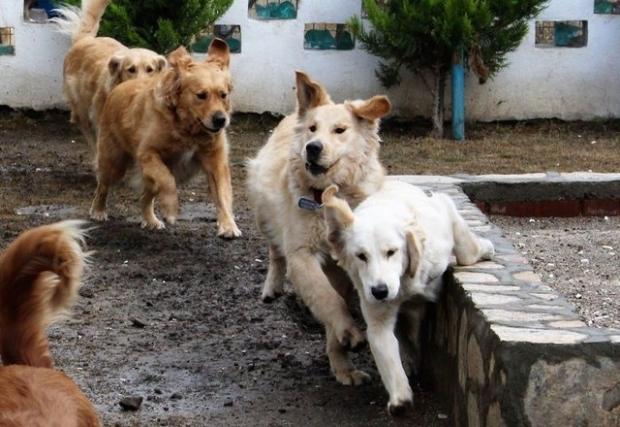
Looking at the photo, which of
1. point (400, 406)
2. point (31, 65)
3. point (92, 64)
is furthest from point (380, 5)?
point (400, 406)

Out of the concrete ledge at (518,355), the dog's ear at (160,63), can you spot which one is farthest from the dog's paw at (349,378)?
the dog's ear at (160,63)

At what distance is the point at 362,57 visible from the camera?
13398 mm

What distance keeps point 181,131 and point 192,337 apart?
106 inches

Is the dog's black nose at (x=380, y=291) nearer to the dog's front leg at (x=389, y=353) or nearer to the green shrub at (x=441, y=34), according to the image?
the dog's front leg at (x=389, y=353)

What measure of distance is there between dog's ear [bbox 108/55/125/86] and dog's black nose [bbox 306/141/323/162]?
4.82 m

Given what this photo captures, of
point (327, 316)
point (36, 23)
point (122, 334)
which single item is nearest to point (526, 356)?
point (327, 316)

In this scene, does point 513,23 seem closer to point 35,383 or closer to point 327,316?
point 327,316

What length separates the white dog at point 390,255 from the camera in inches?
197

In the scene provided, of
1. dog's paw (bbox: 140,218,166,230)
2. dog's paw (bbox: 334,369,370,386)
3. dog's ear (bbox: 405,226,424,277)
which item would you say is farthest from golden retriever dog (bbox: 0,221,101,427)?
dog's paw (bbox: 140,218,166,230)

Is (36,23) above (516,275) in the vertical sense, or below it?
above

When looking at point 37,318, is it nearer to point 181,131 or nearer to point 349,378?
point 349,378

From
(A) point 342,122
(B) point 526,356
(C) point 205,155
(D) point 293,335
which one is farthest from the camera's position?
(C) point 205,155

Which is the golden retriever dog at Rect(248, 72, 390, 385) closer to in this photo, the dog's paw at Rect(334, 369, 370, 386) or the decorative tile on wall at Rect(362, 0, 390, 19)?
the dog's paw at Rect(334, 369, 370, 386)

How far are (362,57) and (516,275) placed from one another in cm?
819
